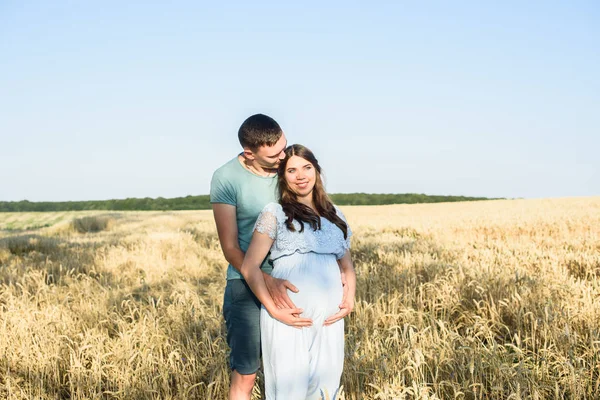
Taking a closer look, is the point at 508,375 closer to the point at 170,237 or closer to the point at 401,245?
the point at 401,245

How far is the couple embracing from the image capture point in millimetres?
2734

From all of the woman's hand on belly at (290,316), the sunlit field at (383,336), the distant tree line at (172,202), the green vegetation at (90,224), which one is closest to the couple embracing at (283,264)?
the woman's hand on belly at (290,316)

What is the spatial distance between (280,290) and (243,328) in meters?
0.54

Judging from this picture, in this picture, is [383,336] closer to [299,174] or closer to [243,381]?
[243,381]

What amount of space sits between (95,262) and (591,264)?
28.0ft

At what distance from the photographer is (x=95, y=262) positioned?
9.73 m

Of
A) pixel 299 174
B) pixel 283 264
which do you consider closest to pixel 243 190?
pixel 299 174

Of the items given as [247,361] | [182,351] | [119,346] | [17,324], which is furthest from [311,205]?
[17,324]

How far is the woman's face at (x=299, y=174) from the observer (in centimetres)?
287

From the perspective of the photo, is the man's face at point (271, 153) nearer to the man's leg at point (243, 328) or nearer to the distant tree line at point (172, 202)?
the man's leg at point (243, 328)

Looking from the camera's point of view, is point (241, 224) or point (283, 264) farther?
point (241, 224)

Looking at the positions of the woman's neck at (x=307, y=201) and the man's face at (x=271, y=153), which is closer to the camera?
the man's face at (x=271, y=153)

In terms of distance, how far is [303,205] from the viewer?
2887 mm

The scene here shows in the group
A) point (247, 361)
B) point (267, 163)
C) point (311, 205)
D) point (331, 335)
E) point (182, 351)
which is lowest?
point (182, 351)
